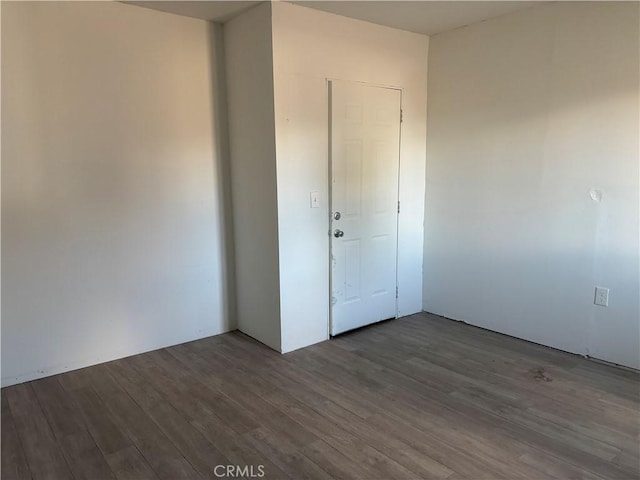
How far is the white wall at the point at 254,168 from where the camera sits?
10.5 ft

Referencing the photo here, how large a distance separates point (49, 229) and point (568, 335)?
365 centimetres

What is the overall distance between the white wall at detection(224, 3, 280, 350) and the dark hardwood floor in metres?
0.40

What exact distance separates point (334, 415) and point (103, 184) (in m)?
2.14

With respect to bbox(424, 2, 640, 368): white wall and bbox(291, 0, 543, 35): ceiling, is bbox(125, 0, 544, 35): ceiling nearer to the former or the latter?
bbox(291, 0, 543, 35): ceiling

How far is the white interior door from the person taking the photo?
3.51m

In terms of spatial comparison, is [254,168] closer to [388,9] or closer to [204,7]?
[204,7]

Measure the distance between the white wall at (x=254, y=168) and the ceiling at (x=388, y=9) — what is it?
0.20 metres

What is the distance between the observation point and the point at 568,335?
11.0ft

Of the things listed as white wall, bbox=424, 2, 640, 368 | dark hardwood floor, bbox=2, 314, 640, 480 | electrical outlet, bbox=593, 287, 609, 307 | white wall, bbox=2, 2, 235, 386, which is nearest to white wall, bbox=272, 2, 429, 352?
dark hardwood floor, bbox=2, 314, 640, 480

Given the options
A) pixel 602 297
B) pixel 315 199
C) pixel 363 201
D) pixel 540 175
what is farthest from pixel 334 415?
pixel 540 175

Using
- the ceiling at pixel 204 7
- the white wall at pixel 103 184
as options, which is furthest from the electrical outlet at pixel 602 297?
the ceiling at pixel 204 7

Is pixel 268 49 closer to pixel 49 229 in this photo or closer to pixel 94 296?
pixel 49 229

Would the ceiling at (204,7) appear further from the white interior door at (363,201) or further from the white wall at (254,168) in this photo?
the white interior door at (363,201)

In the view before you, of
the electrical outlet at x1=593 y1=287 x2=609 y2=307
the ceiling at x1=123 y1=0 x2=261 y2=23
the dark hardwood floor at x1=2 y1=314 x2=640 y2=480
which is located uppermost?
the ceiling at x1=123 y1=0 x2=261 y2=23
